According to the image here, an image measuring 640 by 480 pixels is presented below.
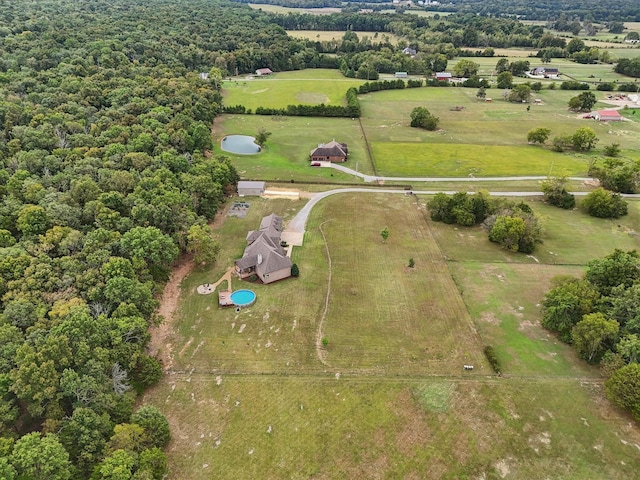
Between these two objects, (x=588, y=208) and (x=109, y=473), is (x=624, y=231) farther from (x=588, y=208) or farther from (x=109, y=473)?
(x=109, y=473)

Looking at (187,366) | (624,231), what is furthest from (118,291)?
(624,231)

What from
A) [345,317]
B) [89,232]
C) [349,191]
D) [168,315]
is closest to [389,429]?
[345,317]

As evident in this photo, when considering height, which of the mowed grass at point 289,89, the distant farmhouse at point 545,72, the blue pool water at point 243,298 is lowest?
the distant farmhouse at point 545,72

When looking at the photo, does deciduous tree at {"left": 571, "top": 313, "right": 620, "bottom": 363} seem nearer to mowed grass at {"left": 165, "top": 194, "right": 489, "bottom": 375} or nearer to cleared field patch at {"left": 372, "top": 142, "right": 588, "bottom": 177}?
mowed grass at {"left": 165, "top": 194, "right": 489, "bottom": 375}

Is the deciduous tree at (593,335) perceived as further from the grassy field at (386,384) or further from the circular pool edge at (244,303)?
the circular pool edge at (244,303)

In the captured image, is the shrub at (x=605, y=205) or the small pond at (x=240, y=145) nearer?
the shrub at (x=605, y=205)

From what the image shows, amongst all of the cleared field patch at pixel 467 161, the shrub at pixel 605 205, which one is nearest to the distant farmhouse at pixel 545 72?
the cleared field patch at pixel 467 161
